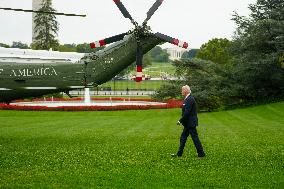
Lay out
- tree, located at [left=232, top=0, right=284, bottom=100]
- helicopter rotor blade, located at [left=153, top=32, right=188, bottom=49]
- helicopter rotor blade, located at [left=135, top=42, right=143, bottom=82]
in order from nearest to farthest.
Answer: helicopter rotor blade, located at [left=135, top=42, right=143, bottom=82], helicopter rotor blade, located at [left=153, top=32, right=188, bottom=49], tree, located at [left=232, top=0, right=284, bottom=100]

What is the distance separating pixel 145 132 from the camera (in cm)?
2108

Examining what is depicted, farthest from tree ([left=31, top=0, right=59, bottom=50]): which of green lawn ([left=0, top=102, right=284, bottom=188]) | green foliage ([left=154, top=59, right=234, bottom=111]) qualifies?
green lawn ([left=0, top=102, right=284, bottom=188])

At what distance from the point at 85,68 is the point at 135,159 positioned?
21.4 feet

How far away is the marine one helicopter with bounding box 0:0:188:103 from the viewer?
711 inches

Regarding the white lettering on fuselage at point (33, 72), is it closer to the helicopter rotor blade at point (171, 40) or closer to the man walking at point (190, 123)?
the helicopter rotor blade at point (171, 40)

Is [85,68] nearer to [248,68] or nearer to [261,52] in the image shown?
[248,68]

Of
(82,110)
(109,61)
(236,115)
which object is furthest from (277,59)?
A: (109,61)

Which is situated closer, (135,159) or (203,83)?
(135,159)

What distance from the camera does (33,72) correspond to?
59.9 ft

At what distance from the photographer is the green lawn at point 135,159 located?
33.8 feet

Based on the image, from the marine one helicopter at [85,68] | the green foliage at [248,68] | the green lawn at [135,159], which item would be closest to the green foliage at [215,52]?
the green foliage at [248,68]

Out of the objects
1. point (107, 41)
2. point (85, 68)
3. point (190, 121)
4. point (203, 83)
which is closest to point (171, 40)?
point (107, 41)

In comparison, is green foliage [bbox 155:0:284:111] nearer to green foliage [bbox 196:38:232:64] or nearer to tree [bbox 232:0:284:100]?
tree [bbox 232:0:284:100]

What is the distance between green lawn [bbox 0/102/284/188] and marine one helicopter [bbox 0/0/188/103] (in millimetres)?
1989
